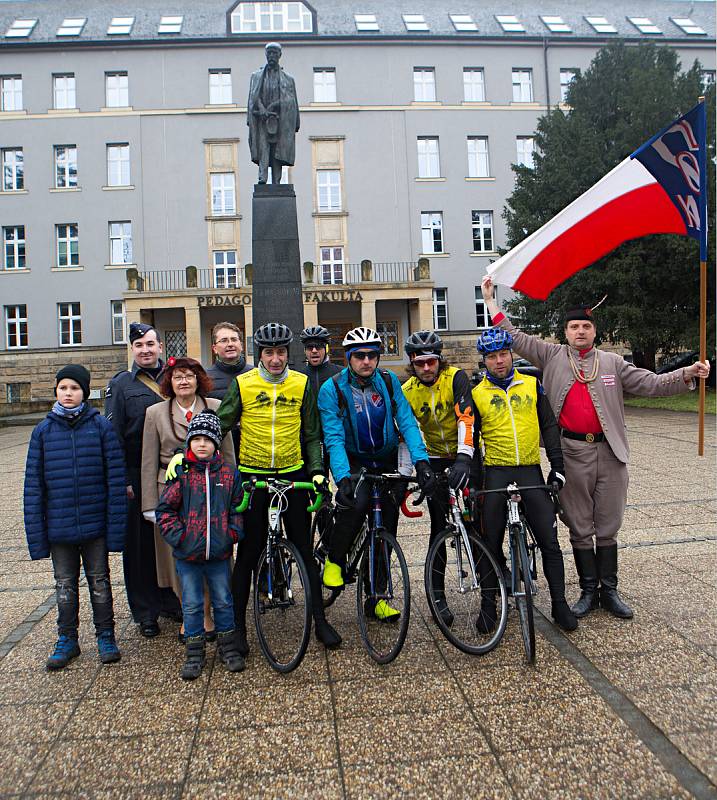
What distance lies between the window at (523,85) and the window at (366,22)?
7707 millimetres

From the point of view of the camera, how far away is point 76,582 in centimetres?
405

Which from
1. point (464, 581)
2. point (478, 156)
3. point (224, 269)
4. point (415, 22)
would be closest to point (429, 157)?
point (478, 156)

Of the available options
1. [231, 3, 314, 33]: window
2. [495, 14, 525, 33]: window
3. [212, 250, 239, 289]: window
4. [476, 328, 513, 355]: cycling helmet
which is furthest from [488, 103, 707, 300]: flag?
[495, 14, 525, 33]: window

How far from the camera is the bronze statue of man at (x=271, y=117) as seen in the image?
35.9 ft

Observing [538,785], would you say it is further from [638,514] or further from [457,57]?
[457,57]

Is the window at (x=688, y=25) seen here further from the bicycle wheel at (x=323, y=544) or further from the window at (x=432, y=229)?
the bicycle wheel at (x=323, y=544)

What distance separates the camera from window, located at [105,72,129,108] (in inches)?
1278

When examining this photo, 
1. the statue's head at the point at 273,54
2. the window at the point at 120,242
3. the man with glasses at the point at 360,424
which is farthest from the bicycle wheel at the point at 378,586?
the window at the point at 120,242

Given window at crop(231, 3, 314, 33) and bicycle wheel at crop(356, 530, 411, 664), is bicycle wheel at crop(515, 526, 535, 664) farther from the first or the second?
window at crop(231, 3, 314, 33)

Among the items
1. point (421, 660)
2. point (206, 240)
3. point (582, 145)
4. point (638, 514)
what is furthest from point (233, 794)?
point (206, 240)

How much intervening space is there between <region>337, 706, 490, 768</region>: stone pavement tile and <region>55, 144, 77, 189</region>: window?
1360 inches

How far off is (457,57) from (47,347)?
82.7 feet

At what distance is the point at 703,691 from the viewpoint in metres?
3.20

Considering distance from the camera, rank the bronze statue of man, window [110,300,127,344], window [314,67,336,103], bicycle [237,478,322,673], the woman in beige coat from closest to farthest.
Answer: bicycle [237,478,322,673] < the woman in beige coat < the bronze statue of man < window [110,300,127,344] < window [314,67,336,103]
